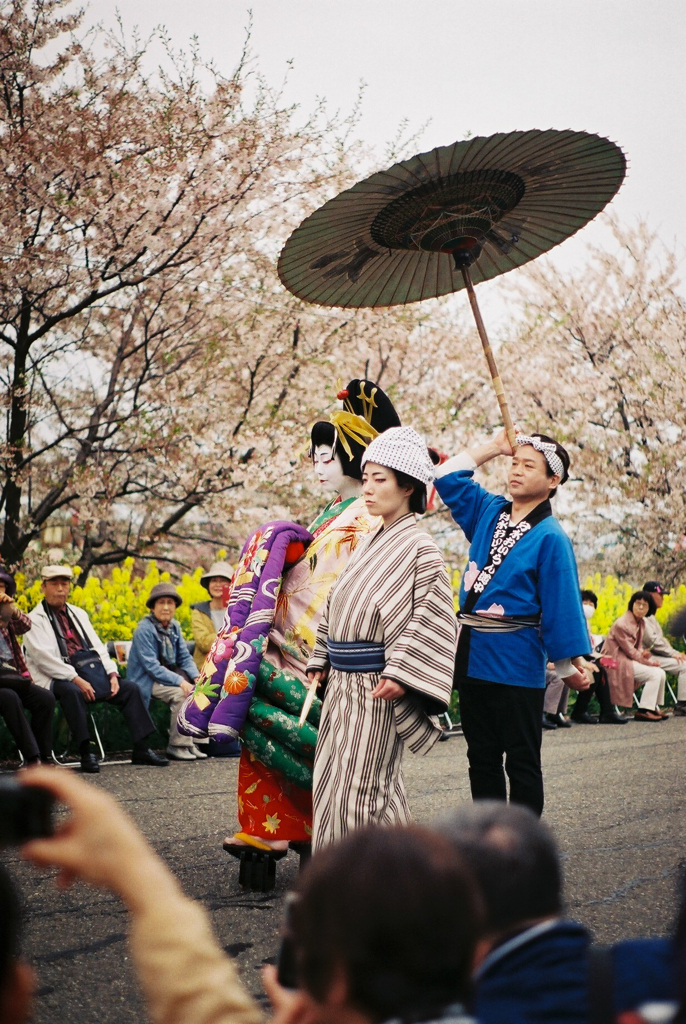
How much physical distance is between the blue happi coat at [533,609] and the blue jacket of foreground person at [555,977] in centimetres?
250

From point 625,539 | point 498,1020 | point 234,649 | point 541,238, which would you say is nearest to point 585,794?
point 234,649

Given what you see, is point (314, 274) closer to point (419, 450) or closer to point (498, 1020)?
point (419, 450)

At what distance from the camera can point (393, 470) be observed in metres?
3.66

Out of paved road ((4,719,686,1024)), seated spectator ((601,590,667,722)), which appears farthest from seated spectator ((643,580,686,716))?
paved road ((4,719,686,1024))

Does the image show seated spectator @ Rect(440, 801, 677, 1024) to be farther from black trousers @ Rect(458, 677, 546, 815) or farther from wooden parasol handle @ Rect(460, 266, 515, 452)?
wooden parasol handle @ Rect(460, 266, 515, 452)

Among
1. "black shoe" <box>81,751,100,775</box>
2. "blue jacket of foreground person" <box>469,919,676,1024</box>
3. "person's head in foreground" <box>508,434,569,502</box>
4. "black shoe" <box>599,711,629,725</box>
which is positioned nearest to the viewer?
"blue jacket of foreground person" <box>469,919,676,1024</box>

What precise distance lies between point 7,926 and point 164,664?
6984 millimetres

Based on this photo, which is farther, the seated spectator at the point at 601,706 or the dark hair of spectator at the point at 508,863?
the seated spectator at the point at 601,706

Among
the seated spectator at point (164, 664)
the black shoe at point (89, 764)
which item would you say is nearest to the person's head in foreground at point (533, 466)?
the black shoe at point (89, 764)

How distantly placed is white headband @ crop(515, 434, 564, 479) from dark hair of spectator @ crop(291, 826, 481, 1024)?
9.86 ft

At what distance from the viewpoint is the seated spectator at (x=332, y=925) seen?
3.68 feet

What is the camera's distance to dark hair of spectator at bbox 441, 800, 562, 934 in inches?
53.6

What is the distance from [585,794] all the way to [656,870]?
2.04 metres

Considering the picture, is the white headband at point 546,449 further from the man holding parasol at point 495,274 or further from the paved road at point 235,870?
the paved road at point 235,870
